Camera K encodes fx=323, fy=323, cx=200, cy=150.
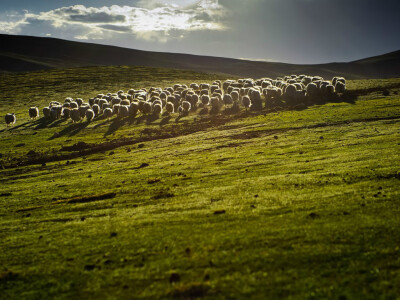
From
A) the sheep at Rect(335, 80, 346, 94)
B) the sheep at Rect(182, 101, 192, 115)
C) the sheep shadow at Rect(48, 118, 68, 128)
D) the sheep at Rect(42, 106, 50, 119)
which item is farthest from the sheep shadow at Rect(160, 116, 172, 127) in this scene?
the sheep at Rect(335, 80, 346, 94)

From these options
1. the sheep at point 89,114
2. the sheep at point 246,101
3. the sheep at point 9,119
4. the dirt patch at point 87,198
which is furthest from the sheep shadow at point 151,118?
the dirt patch at point 87,198

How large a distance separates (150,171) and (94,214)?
11112mm

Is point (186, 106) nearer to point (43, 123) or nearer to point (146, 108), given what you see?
point (146, 108)

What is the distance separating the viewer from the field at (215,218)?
440 inches

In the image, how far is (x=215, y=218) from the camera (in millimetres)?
16719

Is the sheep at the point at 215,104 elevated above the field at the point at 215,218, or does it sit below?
above

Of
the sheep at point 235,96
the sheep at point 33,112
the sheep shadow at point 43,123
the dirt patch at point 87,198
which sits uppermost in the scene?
the sheep at point 235,96

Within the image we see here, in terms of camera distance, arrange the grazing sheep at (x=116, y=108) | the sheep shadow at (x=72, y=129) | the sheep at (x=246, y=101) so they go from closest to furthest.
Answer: the sheep shadow at (x=72, y=129) < the sheep at (x=246, y=101) < the grazing sheep at (x=116, y=108)

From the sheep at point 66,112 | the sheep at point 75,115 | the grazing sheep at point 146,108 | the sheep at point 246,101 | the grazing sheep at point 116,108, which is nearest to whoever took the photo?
the sheep at point 246,101

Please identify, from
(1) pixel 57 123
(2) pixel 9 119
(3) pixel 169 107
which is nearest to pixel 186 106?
(3) pixel 169 107

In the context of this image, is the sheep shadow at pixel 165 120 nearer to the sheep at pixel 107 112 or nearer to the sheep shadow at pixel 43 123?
the sheep at pixel 107 112

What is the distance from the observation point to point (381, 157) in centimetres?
2439

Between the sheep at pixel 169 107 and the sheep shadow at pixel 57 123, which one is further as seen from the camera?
the sheep at pixel 169 107

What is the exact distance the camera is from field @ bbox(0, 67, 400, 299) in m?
11.2
